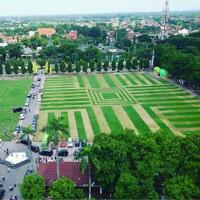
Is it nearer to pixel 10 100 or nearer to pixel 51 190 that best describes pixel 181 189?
pixel 51 190

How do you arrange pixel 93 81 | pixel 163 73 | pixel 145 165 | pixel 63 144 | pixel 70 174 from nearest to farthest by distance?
pixel 145 165
pixel 70 174
pixel 63 144
pixel 93 81
pixel 163 73

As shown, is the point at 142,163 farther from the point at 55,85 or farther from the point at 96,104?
the point at 55,85

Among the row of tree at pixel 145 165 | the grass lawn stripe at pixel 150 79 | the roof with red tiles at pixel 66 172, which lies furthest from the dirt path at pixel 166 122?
the grass lawn stripe at pixel 150 79

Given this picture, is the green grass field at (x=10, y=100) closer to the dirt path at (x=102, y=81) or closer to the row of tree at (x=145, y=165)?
the dirt path at (x=102, y=81)

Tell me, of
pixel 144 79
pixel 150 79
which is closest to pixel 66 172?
pixel 144 79

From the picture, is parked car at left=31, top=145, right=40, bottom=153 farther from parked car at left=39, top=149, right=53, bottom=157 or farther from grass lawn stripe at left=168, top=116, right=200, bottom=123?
grass lawn stripe at left=168, top=116, right=200, bottom=123

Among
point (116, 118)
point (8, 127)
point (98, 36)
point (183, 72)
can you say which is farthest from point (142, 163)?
point (98, 36)

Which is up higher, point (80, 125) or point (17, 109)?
point (80, 125)
